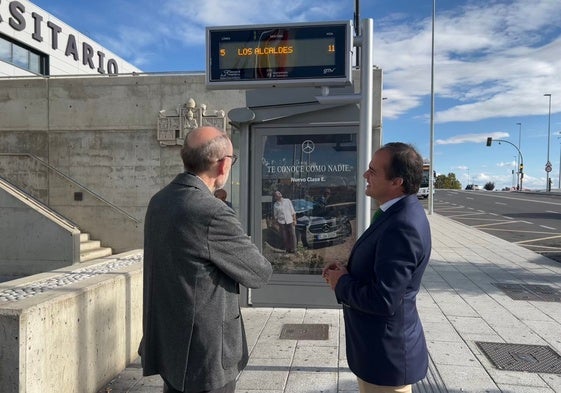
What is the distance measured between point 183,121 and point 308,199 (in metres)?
5.94

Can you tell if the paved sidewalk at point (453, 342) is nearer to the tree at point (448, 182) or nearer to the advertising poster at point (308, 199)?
the advertising poster at point (308, 199)

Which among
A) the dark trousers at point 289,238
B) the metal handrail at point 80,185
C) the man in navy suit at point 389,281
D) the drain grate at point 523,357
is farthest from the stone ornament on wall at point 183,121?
the man in navy suit at point 389,281

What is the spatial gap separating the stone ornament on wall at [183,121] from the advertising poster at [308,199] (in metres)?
5.08

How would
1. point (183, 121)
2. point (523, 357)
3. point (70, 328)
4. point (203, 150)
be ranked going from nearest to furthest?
point (203, 150) → point (70, 328) → point (523, 357) → point (183, 121)

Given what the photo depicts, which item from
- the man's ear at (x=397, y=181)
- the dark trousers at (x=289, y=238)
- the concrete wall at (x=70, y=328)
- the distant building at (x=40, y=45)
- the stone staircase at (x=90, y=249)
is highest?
the distant building at (x=40, y=45)

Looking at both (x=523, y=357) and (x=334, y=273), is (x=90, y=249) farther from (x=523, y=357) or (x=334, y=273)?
(x=334, y=273)

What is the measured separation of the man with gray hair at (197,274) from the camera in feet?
6.06

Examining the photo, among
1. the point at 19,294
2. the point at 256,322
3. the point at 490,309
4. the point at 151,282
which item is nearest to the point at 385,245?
the point at 151,282

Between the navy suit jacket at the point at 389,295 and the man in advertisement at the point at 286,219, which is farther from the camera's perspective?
the man in advertisement at the point at 286,219

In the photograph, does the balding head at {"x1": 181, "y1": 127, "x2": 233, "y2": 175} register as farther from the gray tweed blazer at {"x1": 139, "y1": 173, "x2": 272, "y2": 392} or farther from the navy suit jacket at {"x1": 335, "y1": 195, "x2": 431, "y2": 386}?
the navy suit jacket at {"x1": 335, "y1": 195, "x2": 431, "y2": 386}

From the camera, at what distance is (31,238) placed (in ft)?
34.3

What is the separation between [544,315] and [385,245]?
4.91 meters

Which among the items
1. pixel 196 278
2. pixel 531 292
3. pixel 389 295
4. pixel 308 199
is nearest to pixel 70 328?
pixel 196 278

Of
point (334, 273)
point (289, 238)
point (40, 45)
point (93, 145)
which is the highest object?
point (40, 45)
